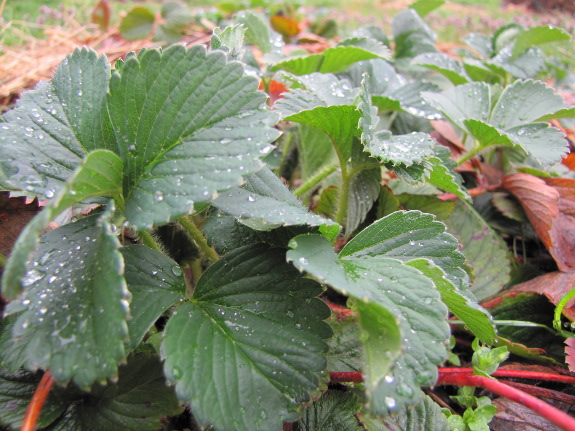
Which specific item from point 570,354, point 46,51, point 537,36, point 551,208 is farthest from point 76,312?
point 46,51

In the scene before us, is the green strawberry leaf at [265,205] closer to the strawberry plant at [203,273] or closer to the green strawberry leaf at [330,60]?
the strawberry plant at [203,273]

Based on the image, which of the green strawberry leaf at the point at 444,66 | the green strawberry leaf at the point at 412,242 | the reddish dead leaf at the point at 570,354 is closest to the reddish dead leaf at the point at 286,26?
the green strawberry leaf at the point at 444,66

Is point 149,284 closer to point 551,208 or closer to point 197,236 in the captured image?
point 197,236

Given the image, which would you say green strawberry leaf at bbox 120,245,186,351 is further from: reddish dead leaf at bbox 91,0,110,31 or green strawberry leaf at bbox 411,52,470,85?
reddish dead leaf at bbox 91,0,110,31

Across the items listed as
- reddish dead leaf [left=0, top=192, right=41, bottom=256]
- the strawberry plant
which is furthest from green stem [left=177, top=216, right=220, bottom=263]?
reddish dead leaf [left=0, top=192, right=41, bottom=256]

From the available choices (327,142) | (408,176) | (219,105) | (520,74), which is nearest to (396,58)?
(520,74)
